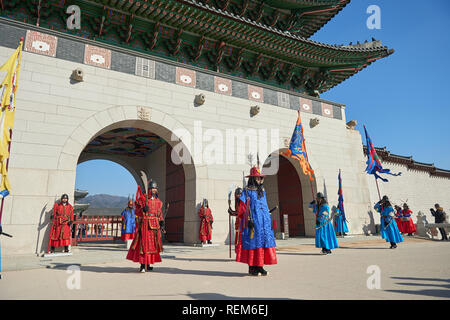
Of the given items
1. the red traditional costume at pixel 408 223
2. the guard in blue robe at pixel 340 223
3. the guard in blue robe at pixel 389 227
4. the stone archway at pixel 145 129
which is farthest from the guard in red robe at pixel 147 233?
the red traditional costume at pixel 408 223

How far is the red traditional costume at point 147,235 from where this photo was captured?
15.1 feet

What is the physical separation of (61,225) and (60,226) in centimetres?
3

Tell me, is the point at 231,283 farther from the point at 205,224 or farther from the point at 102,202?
the point at 102,202

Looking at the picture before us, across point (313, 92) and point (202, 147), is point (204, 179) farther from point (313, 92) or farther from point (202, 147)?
point (313, 92)

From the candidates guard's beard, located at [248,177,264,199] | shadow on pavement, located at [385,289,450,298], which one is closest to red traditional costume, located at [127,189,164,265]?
guard's beard, located at [248,177,264,199]

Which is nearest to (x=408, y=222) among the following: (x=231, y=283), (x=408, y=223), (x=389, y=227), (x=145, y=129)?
(x=408, y=223)

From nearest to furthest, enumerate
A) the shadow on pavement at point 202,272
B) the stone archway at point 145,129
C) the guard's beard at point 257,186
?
1. the shadow on pavement at point 202,272
2. the guard's beard at point 257,186
3. the stone archway at point 145,129

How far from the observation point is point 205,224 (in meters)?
8.72

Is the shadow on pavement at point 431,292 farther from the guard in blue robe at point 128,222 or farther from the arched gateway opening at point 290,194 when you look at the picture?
the guard in blue robe at point 128,222

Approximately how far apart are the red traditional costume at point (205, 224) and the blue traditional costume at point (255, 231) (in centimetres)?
426

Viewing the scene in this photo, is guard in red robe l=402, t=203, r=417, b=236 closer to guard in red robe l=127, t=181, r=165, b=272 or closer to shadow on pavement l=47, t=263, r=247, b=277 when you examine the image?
shadow on pavement l=47, t=263, r=247, b=277

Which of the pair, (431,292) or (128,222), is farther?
(128,222)

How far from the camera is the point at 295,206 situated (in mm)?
12477
